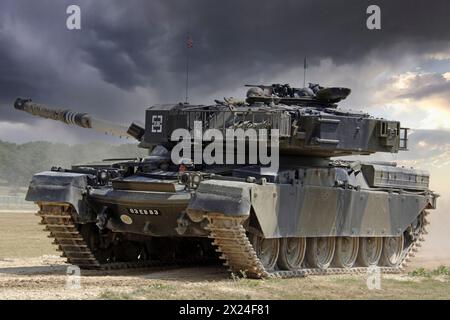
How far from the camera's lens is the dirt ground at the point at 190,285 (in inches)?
523

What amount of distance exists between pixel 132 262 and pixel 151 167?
2.51 m

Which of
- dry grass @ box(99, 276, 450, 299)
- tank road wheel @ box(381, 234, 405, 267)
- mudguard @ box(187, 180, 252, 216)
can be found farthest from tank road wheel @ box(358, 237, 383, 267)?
mudguard @ box(187, 180, 252, 216)

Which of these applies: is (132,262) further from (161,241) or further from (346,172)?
(346,172)

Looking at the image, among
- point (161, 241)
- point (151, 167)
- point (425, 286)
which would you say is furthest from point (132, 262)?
point (425, 286)

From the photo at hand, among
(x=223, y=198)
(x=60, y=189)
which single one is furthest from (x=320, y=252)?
(x=60, y=189)

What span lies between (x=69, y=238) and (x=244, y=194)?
4.80 meters

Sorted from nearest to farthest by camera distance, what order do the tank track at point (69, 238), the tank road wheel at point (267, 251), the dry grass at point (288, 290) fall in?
the dry grass at point (288, 290) → the tank road wheel at point (267, 251) → the tank track at point (69, 238)

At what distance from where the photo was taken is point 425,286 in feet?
52.8

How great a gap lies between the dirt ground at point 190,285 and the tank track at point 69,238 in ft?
1.44

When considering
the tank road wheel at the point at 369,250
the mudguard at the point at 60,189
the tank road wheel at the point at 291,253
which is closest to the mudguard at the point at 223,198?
the tank road wheel at the point at 291,253

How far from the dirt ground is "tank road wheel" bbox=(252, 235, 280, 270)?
2.44 feet

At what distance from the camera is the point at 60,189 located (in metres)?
17.2

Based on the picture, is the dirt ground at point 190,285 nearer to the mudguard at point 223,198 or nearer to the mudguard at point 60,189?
the mudguard at point 223,198

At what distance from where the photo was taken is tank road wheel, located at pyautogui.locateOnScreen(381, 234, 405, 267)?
72.1 ft
